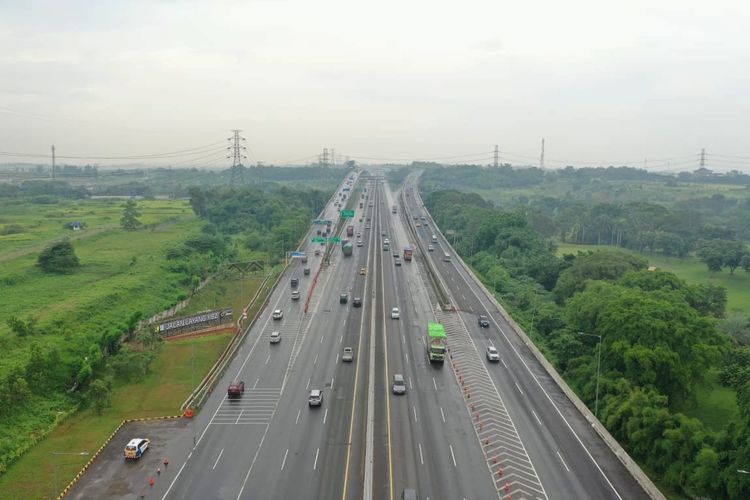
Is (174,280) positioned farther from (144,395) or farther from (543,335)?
(543,335)

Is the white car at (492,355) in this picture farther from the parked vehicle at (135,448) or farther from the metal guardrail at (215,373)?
the parked vehicle at (135,448)

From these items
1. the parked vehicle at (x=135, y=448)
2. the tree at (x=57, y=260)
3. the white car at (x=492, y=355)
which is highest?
the tree at (x=57, y=260)

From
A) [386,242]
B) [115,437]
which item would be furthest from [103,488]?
[386,242]

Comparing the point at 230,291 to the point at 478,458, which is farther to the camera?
the point at 230,291

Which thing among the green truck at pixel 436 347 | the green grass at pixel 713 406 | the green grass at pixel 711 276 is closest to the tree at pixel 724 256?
the green grass at pixel 711 276

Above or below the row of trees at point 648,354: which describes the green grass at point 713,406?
below

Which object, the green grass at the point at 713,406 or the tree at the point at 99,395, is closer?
the tree at the point at 99,395

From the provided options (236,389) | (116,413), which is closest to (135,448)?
(116,413)
